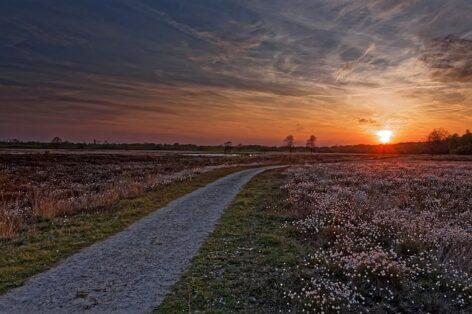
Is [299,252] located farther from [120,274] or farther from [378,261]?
[120,274]

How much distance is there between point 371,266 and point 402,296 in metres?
1.10

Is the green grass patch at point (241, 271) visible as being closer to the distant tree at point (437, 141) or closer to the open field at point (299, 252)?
the open field at point (299, 252)

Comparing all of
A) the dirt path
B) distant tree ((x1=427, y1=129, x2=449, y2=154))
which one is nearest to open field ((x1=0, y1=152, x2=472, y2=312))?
the dirt path

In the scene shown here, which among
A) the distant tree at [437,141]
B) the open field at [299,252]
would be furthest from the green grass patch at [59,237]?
the distant tree at [437,141]

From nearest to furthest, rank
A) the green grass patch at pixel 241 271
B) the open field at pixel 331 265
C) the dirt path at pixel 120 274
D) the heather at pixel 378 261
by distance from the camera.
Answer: the dirt path at pixel 120 274 → the green grass patch at pixel 241 271 → the open field at pixel 331 265 → the heather at pixel 378 261

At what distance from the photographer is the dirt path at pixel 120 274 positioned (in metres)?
8.30

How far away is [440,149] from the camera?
444ft

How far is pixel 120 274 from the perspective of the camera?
10.1 m

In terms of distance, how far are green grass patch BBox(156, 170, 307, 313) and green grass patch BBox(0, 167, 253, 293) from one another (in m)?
4.01

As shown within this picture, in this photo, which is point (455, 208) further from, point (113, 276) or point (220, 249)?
point (113, 276)

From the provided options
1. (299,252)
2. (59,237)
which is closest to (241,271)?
(299,252)

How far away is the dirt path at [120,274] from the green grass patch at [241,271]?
18.1 inches

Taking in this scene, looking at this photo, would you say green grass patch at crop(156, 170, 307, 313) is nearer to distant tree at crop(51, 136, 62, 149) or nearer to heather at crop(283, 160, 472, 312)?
heather at crop(283, 160, 472, 312)

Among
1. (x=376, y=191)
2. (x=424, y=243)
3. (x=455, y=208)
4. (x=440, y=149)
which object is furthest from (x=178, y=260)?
(x=440, y=149)
